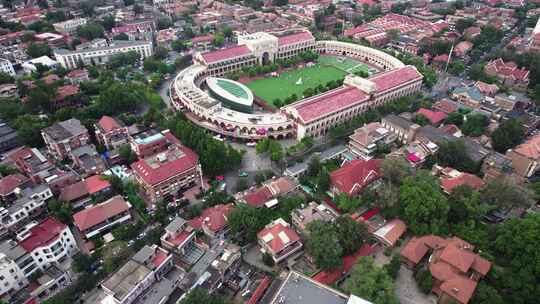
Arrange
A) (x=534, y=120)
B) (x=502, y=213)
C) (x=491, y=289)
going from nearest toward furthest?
(x=491, y=289) → (x=502, y=213) → (x=534, y=120)

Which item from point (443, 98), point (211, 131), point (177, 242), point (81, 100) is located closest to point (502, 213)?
point (443, 98)

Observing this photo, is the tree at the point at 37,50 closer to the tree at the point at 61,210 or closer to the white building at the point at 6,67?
the white building at the point at 6,67

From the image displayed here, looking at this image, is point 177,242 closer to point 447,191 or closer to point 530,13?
point 447,191

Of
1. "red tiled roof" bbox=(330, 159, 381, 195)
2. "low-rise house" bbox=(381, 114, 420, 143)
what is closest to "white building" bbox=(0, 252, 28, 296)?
"red tiled roof" bbox=(330, 159, 381, 195)

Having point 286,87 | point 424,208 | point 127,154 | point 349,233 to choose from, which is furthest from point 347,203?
point 286,87

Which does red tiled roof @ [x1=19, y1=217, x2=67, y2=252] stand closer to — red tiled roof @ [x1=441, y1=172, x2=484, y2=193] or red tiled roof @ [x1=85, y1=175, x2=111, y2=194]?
red tiled roof @ [x1=85, y1=175, x2=111, y2=194]

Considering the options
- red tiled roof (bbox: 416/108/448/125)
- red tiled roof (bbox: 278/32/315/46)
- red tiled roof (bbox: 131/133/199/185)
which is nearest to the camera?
red tiled roof (bbox: 131/133/199/185)

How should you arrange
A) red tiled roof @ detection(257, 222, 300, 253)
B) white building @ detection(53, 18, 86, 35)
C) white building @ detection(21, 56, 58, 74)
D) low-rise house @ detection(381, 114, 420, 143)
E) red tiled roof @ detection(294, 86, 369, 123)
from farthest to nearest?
white building @ detection(53, 18, 86, 35), white building @ detection(21, 56, 58, 74), red tiled roof @ detection(294, 86, 369, 123), low-rise house @ detection(381, 114, 420, 143), red tiled roof @ detection(257, 222, 300, 253)

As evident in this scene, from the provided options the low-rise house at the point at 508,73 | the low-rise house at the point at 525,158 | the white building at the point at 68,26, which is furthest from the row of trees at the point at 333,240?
the white building at the point at 68,26
